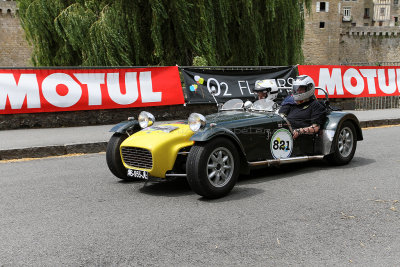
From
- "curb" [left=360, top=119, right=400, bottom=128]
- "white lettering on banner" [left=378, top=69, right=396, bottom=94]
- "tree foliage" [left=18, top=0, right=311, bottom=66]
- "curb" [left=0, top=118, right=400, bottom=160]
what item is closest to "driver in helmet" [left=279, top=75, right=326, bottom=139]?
"curb" [left=0, top=118, right=400, bottom=160]

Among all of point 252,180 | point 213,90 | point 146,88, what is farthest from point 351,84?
point 252,180

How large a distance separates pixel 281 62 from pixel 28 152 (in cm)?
1162

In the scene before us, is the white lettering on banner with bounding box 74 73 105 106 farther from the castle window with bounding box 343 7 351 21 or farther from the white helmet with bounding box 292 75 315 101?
the castle window with bounding box 343 7 351 21

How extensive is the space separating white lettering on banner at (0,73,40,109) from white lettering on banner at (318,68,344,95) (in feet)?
31.3

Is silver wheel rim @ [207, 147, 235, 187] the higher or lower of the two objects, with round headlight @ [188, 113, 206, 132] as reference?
lower

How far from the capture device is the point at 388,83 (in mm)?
16703

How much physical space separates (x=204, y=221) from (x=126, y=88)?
8320 millimetres

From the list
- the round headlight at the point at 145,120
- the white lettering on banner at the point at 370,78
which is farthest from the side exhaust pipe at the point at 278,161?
the white lettering on banner at the point at 370,78

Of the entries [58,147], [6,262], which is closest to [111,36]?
[58,147]

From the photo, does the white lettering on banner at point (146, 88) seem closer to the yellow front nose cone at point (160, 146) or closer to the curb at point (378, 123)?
the curb at point (378, 123)

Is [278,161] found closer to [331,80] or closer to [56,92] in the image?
[56,92]

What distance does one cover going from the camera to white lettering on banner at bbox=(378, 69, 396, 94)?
16469mm

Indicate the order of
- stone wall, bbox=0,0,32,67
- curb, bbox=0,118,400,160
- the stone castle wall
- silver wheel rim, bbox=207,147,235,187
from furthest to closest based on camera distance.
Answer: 1. the stone castle wall
2. stone wall, bbox=0,0,32,67
3. curb, bbox=0,118,400,160
4. silver wheel rim, bbox=207,147,235,187

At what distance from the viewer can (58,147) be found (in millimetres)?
8867
